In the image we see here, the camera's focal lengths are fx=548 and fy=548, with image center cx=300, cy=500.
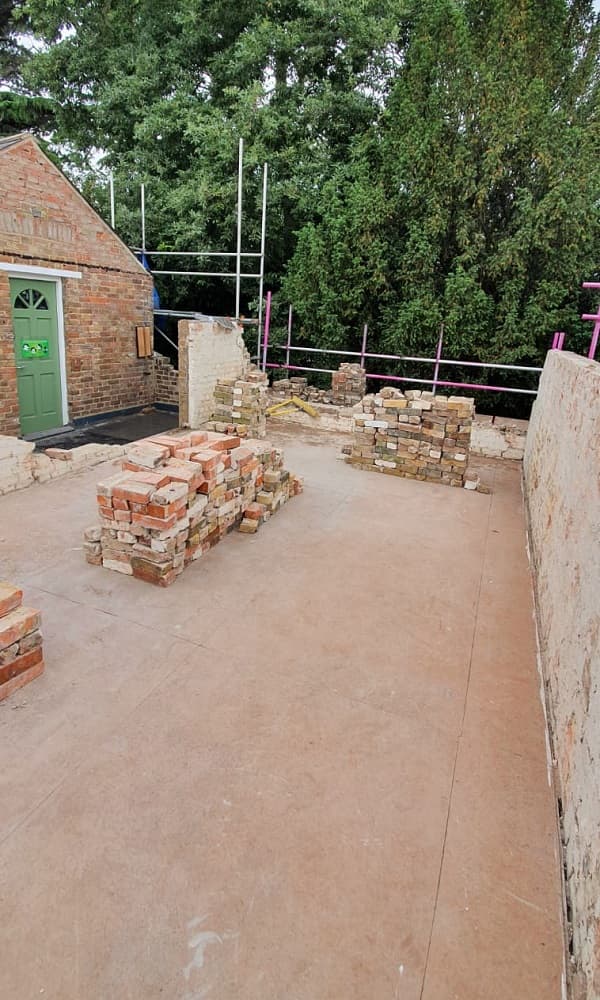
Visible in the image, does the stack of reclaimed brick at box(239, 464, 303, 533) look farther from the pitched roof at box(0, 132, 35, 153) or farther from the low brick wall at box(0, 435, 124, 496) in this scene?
the pitched roof at box(0, 132, 35, 153)

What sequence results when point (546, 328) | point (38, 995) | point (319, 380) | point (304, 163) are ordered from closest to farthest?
point (38, 995) → point (546, 328) → point (304, 163) → point (319, 380)

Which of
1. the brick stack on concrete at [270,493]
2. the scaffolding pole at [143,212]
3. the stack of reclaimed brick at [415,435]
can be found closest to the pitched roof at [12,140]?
the scaffolding pole at [143,212]

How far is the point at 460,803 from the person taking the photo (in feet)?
8.84

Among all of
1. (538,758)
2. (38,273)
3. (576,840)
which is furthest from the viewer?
(38,273)

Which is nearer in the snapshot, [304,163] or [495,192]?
[495,192]

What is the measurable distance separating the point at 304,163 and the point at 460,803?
13.4m

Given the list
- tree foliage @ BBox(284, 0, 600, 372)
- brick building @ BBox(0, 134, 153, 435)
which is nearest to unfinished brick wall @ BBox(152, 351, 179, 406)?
brick building @ BBox(0, 134, 153, 435)

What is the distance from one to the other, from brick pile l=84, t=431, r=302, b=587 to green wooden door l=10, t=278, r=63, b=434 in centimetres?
495

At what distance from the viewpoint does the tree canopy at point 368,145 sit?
10.1m

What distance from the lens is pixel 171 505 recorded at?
4453mm

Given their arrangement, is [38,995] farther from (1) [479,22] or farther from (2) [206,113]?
(2) [206,113]

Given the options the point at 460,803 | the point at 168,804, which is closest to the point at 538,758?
the point at 460,803

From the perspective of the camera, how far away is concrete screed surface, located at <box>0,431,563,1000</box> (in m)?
2.00

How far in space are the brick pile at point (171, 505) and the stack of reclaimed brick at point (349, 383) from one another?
606cm
